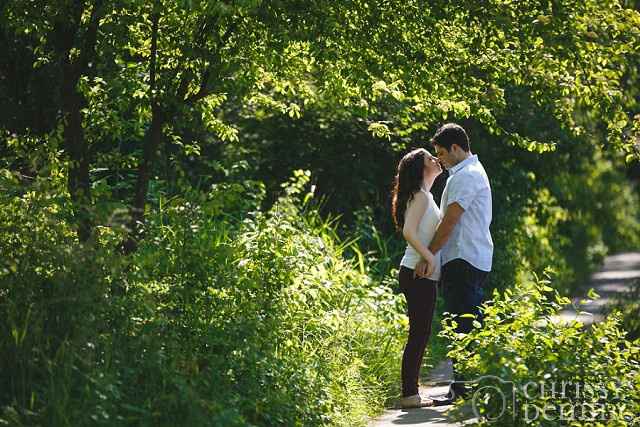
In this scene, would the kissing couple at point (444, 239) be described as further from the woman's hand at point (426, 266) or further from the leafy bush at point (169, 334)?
the leafy bush at point (169, 334)

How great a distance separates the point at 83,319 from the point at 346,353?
3.09m

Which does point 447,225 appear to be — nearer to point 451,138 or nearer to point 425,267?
point 425,267

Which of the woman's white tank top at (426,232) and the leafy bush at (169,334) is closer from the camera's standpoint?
the leafy bush at (169,334)

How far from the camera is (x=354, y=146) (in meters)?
14.5

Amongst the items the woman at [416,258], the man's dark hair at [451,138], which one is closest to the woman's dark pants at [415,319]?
the woman at [416,258]

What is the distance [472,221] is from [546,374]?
5.91 feet

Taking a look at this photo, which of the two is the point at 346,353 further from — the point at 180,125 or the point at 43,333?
the point at 43,333

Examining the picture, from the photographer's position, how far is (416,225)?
8.52m

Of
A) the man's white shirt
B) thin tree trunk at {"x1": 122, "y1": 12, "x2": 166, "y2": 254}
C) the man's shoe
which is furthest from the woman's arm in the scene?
thin tree trunk at {"x1": 122, "y1": 12, "x2": 166, "y2": 254}

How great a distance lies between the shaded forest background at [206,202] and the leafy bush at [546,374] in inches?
32.0

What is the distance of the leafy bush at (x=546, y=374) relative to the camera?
22.9 feet

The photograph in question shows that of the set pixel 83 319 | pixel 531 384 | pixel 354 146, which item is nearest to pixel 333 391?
pixel 531 384

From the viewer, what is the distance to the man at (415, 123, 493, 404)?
8.31m

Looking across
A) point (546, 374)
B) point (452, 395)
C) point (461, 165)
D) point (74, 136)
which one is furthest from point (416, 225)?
point (74, 136)
